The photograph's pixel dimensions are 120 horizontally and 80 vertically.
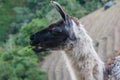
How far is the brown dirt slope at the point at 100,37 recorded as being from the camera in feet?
49.7

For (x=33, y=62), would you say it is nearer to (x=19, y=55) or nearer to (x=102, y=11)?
(x=19, y=55)

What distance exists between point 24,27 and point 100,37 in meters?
2.55

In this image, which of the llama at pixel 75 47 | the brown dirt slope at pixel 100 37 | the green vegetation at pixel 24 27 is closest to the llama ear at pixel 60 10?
the llama at pixel 75 47

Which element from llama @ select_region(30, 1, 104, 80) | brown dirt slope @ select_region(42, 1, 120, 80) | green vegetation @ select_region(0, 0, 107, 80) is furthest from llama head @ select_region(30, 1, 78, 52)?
brown dirt slope @ select_region(42, 1, 120, 80)

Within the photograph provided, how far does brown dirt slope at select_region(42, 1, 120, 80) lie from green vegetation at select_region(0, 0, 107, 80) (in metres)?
0.40

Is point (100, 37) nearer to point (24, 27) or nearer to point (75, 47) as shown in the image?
point (24, 27)

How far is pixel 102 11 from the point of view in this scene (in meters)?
19.9

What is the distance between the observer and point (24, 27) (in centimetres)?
1798

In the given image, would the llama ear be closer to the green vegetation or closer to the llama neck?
the llama neck

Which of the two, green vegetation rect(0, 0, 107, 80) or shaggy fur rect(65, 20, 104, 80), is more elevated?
green vegetation rect(0, 0, 107, 80)

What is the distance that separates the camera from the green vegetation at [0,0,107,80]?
1426 centimetres

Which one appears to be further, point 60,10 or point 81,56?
point 81,56

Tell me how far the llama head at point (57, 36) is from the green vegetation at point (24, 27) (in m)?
1.39

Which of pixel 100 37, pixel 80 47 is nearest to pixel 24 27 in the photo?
pixel 100 37
